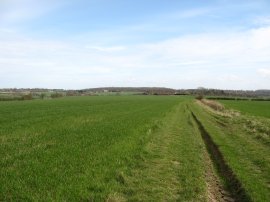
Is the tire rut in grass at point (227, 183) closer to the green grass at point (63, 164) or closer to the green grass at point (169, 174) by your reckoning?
the green grass at point (169, 174)

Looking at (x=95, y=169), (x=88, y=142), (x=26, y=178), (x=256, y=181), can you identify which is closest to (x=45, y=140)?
(x=88, y=142)

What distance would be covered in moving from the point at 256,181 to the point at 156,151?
6.03m

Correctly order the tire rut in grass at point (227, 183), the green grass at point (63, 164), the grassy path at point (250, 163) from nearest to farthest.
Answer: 1. the green grass at point (63, 164)
2. the tire rut in grass at point (227, 183)
3. the grassy path at point (250, 163)

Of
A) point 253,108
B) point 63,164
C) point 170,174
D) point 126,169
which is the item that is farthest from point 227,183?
point 253,108

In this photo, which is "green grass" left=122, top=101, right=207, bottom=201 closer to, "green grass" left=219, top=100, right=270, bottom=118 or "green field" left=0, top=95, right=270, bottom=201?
"green field" left=0, top=95, right=270, bottom=201

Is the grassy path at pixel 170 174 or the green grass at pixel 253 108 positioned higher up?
the grassy path at pixel 170 174

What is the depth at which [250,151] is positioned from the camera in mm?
17422

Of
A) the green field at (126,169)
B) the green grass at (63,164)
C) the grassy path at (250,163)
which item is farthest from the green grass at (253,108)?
the green grass at (63,164)

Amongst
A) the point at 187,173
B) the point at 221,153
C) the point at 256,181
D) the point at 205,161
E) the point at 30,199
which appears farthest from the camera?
the point at 221,153

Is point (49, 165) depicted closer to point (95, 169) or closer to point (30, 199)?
point (95, 169)

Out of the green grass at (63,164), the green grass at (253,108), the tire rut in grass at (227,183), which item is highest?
the green grass at (63,164)

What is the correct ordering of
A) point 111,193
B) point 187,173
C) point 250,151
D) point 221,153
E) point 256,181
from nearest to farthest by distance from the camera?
point 111,193 < point 256,181 < point 187,173 < point 221,153 < point 250,151

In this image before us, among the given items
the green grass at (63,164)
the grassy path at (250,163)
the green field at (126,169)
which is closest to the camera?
the green grass at (63,164)

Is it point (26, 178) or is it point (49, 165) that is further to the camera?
point (49, 165)
